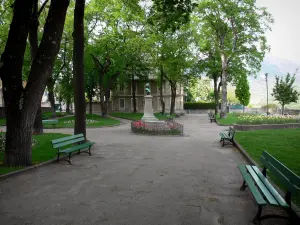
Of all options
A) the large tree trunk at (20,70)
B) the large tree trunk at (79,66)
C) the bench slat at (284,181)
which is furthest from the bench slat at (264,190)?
the large tree trunk at (79,66)

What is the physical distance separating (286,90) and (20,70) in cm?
4267

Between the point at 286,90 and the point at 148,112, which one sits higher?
the point at 286,90

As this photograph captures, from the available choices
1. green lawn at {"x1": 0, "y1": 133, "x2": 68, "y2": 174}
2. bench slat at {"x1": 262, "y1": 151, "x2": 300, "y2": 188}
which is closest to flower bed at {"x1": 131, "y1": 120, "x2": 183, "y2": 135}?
green lawn at {"x1": 0, "y1": 133, "x2": 68, "y2": 174}

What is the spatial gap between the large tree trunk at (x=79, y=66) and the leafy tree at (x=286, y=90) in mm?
38729

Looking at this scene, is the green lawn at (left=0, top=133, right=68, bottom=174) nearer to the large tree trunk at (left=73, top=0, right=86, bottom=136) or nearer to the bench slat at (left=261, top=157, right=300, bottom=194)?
the large tree trunk at (left=73, top=0, right=86, bottom=136)

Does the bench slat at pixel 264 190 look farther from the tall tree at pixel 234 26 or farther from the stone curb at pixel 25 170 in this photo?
the tall tree at pixel 234 26

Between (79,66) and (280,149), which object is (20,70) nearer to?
(79,66)

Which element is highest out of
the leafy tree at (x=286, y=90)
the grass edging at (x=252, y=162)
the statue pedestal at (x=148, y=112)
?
the leafy tree at (x=286, y=90)

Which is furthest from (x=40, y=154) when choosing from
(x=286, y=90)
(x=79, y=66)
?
(x=286, y=90)

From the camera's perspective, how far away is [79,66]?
11.9 metres

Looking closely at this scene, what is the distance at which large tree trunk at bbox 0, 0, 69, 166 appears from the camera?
7.39 metres

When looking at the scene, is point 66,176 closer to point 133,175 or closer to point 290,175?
point 133,175

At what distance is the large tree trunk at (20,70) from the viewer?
24.3 ft

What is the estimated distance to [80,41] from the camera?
11.8m
